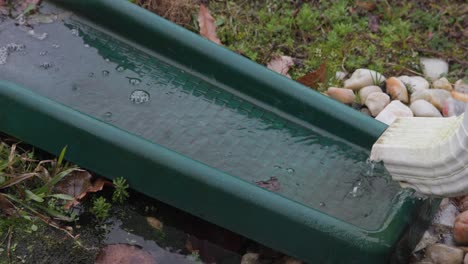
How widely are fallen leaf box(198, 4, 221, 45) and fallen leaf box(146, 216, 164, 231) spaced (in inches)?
48.7

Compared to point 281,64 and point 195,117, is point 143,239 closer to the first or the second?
point 195,117

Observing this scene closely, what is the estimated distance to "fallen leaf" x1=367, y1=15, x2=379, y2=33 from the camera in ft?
13.2

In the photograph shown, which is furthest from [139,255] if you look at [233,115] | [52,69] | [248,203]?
[52,69]

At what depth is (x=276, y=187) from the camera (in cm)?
282

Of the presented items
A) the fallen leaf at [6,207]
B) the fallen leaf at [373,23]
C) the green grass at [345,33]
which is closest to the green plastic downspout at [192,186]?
the fallen leaf at [6,207]

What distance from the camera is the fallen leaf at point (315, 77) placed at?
11.7 ft

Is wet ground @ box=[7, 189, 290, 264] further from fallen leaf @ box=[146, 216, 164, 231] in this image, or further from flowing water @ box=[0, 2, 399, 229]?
flowing water @ box=[0, 2, 399, 229]

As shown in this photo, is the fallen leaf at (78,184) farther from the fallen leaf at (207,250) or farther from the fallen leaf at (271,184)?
the fallen leaf at (271,184)

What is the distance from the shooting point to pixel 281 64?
3.70 meters

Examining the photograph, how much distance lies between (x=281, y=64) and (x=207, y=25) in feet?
1.52

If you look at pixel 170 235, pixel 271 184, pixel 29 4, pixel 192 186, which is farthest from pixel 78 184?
pixel 29 4

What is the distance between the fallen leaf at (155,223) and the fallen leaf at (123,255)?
5.5 inches

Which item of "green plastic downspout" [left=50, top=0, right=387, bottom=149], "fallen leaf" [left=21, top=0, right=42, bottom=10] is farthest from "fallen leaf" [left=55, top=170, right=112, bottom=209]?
"fallen leaf" [left=21, top=0, right=42, bottom=10]

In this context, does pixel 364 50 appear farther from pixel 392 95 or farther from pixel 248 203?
pixel 248 203
